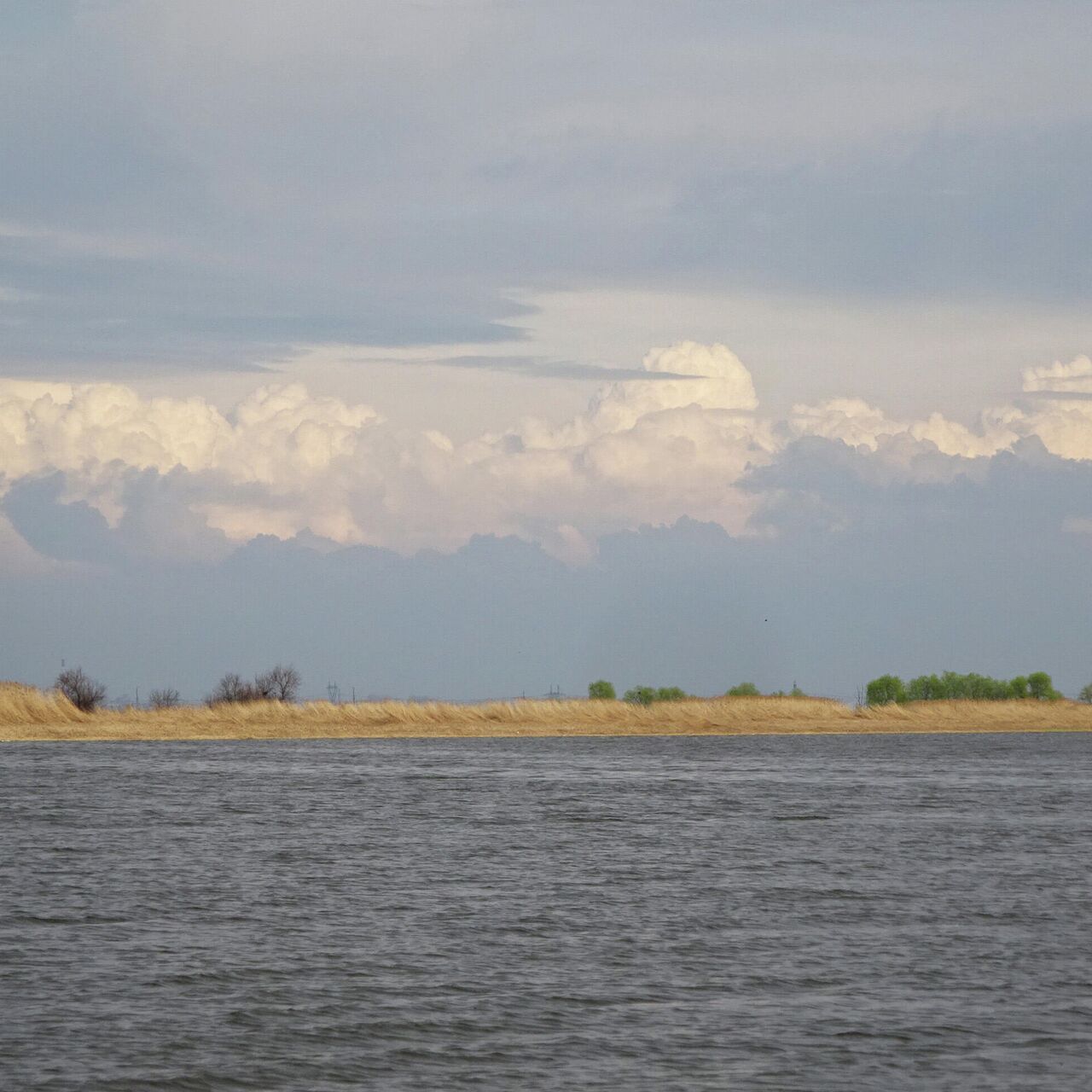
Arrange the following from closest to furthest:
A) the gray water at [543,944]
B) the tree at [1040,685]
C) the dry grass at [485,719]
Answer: the gray water at [543,944]
the dry grass at [485,719]
the tree at [1040,685]

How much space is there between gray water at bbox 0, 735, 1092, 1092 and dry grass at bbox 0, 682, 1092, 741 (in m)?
39.4

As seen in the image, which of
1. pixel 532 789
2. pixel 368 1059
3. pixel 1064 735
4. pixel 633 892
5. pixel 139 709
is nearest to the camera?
pixel 368 1059

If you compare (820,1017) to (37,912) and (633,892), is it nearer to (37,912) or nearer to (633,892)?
(633,892)

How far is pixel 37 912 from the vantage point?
26.4 metres

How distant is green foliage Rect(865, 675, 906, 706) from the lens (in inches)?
5719

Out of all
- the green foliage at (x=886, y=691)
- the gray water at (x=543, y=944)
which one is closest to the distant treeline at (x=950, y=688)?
the green foliage at (x=886, y=691)

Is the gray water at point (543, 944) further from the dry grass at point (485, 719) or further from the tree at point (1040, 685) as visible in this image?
the tree at point (1040, 685)

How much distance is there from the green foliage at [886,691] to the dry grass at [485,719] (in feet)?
70.0

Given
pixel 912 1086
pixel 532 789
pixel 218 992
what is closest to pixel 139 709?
pixel 532 789

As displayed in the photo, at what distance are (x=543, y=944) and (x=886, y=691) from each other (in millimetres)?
126613

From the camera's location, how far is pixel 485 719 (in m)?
103

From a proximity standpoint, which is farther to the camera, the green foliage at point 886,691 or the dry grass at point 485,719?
the green foliage at point 886,691

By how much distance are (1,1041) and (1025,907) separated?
17485mm

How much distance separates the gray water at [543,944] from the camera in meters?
16.6
